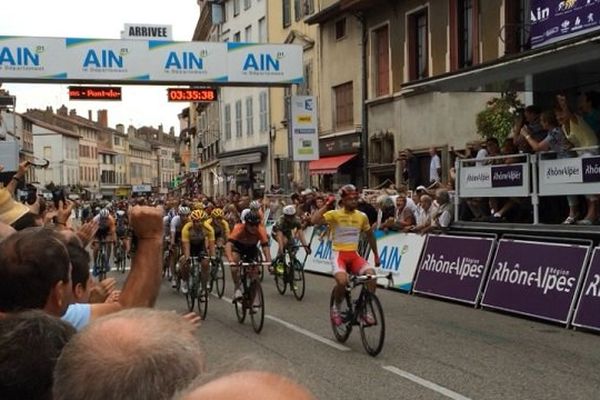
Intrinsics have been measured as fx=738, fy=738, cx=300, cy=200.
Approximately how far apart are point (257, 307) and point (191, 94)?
671 inches

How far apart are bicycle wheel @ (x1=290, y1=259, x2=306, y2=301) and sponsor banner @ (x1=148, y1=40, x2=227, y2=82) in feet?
45.2

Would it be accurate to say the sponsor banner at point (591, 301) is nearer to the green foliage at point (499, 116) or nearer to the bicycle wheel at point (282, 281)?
the bicycle wheel at point (282, 281)

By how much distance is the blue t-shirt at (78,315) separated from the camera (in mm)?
2996

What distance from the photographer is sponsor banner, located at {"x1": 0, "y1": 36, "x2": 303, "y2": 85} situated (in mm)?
24531

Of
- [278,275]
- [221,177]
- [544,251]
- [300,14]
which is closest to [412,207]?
[278,275]

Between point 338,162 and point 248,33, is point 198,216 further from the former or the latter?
point 248,33

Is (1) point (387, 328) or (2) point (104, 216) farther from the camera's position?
(2) point (104, 216)

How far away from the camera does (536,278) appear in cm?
1063

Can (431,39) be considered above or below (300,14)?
below

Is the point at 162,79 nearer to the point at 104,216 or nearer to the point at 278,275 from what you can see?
the point at 104,216

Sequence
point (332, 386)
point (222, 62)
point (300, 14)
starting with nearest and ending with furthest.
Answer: point (332, 386), point (222, 62), point (300, 14)

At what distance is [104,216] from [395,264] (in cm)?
858

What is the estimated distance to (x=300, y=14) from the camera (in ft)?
108

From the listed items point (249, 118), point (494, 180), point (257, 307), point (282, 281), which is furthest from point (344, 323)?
point (249, 118)
